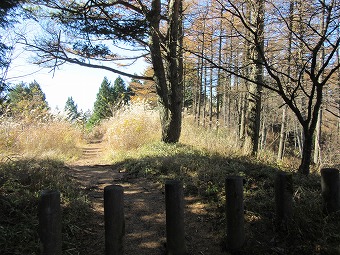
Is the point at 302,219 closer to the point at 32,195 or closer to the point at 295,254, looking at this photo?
the point at 295,254

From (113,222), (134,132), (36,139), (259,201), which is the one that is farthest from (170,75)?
(113,222)

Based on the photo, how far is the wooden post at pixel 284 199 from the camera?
2.83m

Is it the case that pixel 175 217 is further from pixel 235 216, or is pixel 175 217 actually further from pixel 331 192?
pixel 331 192

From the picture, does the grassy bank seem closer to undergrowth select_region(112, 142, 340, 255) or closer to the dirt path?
undergrowth select_region(112, 142, 340, 255)

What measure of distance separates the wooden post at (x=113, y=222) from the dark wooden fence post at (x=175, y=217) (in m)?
0.45

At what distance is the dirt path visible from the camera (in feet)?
9.43

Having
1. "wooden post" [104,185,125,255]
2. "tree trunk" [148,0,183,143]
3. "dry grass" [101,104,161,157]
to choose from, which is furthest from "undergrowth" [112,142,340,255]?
"dry grass" [101,104,161,157]

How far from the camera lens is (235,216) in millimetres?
2656

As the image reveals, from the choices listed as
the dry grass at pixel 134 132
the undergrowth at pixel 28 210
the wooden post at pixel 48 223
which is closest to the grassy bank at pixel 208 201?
the undergrowth at pixel 28 210

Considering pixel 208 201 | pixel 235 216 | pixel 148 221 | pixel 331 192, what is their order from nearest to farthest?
pixel 235 216, pixel 331 192, pixel 148 221, pixel 208 201

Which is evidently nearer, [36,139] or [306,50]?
[306,50]

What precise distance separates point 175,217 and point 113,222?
563 mm

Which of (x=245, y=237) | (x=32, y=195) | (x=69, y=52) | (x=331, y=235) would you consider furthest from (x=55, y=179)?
(x=69, y=52)

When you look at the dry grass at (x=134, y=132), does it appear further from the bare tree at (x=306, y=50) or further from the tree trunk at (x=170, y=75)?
the bare tree at (x=306, y=50)
